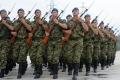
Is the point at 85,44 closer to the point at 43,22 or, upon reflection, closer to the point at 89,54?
the point at 89,54

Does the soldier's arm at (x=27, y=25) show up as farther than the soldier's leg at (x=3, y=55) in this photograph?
No

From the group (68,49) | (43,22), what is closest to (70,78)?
(68,49)

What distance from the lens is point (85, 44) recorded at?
15.4 m

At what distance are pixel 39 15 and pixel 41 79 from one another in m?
1.90

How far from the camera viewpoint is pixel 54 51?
14.1 metres

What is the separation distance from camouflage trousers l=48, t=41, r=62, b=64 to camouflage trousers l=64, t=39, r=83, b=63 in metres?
0.24

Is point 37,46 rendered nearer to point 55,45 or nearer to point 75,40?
point 55,45

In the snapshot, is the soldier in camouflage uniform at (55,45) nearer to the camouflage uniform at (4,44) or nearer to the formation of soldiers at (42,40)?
the formation of soldiers at (42,40)

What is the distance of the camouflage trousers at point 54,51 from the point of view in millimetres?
14078

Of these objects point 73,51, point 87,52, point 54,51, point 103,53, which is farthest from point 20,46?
point 103,53

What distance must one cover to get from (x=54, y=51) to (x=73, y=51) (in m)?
0.57

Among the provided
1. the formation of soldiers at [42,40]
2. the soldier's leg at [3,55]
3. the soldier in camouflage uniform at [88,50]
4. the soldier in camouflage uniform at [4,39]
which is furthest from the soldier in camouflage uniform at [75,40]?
the soldier's leg at [3,55]

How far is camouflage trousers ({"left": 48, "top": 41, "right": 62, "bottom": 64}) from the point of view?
14.1 meters

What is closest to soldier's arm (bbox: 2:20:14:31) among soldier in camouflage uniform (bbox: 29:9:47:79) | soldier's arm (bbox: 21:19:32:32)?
soldier's arm (bbox: 21:19:32:32)
